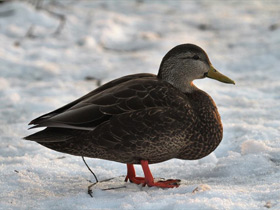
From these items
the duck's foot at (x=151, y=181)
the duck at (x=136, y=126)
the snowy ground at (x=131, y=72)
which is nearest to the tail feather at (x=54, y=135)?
the duck at (x=136, y=126)

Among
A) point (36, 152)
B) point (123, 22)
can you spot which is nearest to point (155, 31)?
point (123, 22)

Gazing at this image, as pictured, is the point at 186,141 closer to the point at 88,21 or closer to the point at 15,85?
the point at 15,85

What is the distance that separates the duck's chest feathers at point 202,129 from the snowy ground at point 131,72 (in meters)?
0.23

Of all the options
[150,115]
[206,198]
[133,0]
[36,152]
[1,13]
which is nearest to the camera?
[206,198]

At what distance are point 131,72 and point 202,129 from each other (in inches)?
134

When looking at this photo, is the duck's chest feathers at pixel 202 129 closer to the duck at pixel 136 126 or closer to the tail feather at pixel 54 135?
the duck at pixel 136 126

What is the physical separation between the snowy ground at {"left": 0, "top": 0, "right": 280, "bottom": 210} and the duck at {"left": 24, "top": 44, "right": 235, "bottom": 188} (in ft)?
0.81

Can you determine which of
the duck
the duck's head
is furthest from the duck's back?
the duck's head

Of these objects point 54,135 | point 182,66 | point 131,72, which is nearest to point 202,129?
point 182,66

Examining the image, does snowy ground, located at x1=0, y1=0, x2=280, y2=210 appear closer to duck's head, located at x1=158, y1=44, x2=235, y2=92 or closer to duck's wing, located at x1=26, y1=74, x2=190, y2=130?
duck's wing, located at x1=26, y1=74, x2=190, y2=130

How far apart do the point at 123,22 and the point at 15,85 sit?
10.0 feet

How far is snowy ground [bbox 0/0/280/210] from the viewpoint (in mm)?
3475

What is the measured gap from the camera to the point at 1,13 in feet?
28.9

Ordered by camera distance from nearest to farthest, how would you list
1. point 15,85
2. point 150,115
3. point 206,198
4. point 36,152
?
point 206,198
point 150,115
point 36,152
point 15,85
